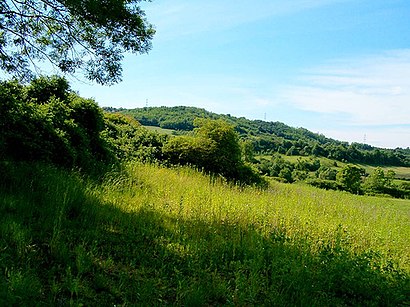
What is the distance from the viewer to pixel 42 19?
709cm

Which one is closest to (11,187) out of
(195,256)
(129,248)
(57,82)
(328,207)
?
(129,248)

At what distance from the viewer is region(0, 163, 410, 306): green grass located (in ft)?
11.6

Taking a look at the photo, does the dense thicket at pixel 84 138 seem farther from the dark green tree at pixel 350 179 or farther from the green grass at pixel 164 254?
the dark green tree at pixel 350 179

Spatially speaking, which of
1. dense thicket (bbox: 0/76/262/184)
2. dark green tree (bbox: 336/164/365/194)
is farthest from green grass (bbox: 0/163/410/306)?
dark green tree (bbox: 336/164/365/194)

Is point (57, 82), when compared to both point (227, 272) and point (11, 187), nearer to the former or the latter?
point (11, 187)

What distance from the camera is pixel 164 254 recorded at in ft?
15.2

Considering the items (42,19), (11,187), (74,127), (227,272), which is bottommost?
(227,272)

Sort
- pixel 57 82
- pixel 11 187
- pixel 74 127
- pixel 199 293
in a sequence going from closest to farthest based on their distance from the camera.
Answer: pixel 199 293
pixel 11 187
pixel 74 127
pixel 57 82

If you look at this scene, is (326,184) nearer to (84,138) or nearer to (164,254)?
(84,138)

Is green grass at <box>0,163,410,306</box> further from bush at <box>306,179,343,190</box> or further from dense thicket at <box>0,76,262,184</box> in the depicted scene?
bush at <box>306,179,343,190</box>

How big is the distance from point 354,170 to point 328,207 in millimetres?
31299

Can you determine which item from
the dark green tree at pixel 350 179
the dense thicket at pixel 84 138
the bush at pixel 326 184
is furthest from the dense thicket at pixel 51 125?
the dark green tree at pixel 350 179

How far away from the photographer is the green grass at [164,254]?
11.6 feet

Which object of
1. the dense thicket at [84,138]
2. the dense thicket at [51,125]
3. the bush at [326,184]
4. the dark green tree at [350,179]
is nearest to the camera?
the dense thicket at [51,125]
